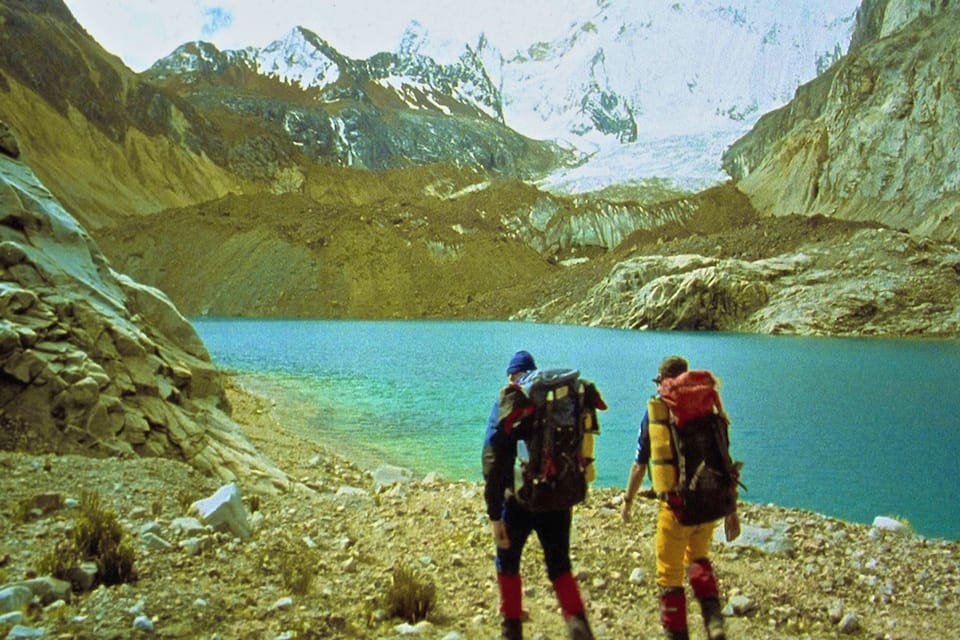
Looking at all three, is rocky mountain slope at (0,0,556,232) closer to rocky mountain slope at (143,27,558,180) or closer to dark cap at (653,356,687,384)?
rocky mountain slope at (143,27,558,180)

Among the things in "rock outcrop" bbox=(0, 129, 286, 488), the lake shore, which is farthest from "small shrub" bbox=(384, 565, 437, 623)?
"rock outcrop" bbox=(0, 129, 286, 488)

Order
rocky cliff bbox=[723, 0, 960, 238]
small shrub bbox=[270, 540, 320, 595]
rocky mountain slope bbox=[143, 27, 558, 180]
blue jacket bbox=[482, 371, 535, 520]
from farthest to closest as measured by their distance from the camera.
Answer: rocky mountain slope bbox=[143, 27, 558, 180]
rocky cliff bbox=[723, 0, 960, 238]
small shrub bbox=[270, 540, 320, 595]
blue jacket bbox=[482, 371, 535, 520]

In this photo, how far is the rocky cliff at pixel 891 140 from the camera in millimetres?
71312

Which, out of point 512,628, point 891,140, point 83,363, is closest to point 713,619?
point 512,628

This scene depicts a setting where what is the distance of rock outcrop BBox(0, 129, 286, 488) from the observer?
7.64 metres

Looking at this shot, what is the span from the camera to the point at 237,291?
262ft

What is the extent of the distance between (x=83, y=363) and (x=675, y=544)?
6.67m

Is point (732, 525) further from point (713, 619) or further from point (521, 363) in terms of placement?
point (521, 363)

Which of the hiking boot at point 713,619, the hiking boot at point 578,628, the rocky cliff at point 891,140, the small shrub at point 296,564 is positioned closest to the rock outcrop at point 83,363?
the small shrub at point 296,564

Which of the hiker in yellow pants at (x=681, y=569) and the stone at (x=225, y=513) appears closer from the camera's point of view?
the hiker in yellow pants at (x=681, y=569)

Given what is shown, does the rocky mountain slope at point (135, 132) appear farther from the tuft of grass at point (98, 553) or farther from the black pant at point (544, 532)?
the black pant at point (544, 532)

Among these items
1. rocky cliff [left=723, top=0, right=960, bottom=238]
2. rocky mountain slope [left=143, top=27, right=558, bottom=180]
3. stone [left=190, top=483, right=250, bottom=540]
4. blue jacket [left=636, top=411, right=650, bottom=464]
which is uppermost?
rocky mountain slope [left=143, top=27, right=558, bottom=180]

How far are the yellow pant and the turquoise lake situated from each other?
7292mm

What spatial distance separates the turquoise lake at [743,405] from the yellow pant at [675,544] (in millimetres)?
7292
